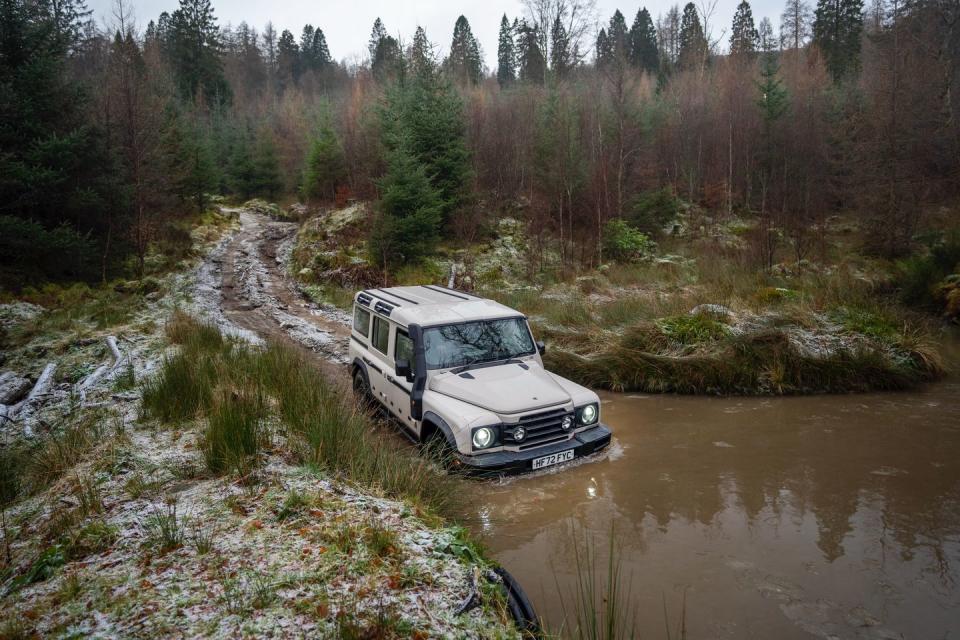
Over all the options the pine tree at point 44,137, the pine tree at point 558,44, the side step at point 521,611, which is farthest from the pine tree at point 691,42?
the side step at point 521,611

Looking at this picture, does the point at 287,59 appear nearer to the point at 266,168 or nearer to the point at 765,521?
the point at 266,168

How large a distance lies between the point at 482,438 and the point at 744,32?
54061mm

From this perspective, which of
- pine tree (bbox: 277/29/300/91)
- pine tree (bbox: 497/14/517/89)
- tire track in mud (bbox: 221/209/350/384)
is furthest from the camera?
pine tree (bbox: 277/29/300/91)

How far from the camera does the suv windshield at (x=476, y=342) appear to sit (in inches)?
253

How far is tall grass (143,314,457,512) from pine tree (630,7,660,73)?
61.9 metres

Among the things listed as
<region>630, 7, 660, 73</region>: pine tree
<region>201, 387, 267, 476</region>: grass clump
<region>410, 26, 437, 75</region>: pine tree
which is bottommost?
<region>201, 387, 267, 476</region>: grass clump

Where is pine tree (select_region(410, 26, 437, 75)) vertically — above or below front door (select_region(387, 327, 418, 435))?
above

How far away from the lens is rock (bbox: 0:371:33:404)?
359 inches

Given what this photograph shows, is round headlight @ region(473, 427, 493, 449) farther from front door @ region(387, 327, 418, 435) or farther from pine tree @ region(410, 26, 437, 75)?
pine tree @ region(410, 26, 437, 75)

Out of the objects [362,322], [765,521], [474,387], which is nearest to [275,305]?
[362,322]

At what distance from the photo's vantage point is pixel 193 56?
49.6 meters

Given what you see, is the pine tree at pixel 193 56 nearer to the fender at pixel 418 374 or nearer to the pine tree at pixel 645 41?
the pine tree at pixel 645 41

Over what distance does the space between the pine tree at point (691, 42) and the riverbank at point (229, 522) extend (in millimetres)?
41293

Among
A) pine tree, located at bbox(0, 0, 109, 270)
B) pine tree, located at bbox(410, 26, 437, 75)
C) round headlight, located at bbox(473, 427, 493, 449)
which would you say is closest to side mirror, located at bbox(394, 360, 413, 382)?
round headlight, located at bbox(473, 427, 493, 449)
